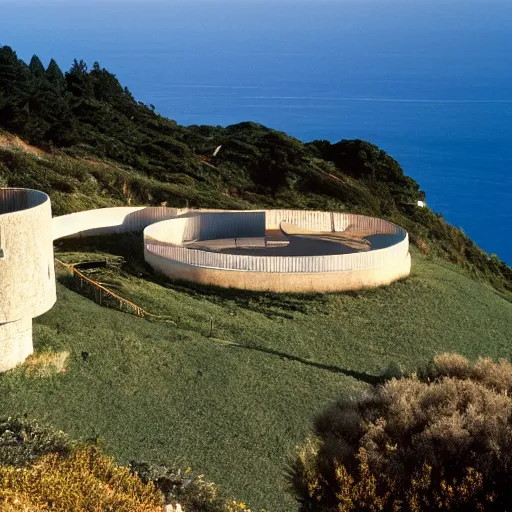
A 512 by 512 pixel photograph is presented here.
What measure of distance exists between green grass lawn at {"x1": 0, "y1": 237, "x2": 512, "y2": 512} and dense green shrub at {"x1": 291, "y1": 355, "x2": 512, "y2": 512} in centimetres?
137

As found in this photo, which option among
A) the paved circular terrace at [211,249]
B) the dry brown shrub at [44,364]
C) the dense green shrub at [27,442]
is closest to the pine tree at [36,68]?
the paved circular terrace at [211,249]

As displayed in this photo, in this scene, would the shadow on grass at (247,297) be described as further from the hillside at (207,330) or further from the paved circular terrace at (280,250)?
the paved circular terrace at (280,250)

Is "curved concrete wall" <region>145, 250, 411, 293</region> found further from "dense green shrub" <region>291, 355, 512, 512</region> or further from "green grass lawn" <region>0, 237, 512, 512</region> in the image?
"dense green shrub" <region>291, 355, 512, 512</region>

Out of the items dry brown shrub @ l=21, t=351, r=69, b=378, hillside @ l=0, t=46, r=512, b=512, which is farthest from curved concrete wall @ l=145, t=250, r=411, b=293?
dry brown shrub @ l=21, t=351, r=69, b=378

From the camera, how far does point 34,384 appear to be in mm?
13602

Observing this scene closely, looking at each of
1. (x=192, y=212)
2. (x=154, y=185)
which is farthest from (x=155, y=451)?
(x=154, y=185)

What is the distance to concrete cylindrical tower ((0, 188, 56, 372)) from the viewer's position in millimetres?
13016

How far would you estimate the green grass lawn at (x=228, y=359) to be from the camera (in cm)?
1264

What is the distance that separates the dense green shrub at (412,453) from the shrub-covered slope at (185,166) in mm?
19386

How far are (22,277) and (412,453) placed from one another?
6248mm

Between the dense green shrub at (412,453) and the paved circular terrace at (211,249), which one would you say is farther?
the paved circular terrace at (211,249)

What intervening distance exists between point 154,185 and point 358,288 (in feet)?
43.8

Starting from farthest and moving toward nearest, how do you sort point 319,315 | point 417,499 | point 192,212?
1. point 192,212
2. point 319,315
3. point 417,499

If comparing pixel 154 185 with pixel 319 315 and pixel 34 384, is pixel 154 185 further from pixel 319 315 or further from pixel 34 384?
pixel 34 384
